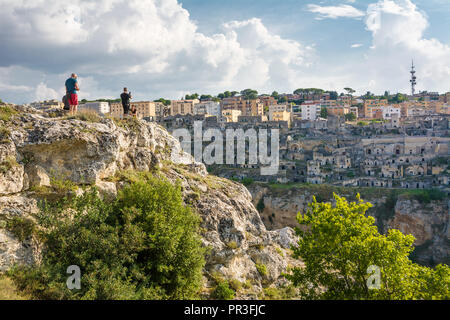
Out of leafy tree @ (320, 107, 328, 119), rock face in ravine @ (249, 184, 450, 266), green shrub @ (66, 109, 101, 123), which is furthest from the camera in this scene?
leafy tree @ (320, 107, 328, 119)

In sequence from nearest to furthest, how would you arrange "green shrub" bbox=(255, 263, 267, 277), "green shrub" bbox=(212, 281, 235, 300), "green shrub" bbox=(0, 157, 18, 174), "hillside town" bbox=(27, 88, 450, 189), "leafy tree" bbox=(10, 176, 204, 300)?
1. "leafy tree" bbox=(10, 176, 204, 300)
2. "green shrub" bbox=(0, 157, 18, 174)
3. "green shrub" bbox=(212, 281, 235, 300)
4. "green shrub" bbox=(255, 263, 267, 277)
5. "hillside town" bbox=(27, 88, 450, 189)

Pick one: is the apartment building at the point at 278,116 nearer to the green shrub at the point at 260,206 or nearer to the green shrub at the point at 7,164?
the green shrub at the point at 260,206

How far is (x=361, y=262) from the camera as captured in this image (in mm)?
10406

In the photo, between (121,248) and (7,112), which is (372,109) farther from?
(7,112)

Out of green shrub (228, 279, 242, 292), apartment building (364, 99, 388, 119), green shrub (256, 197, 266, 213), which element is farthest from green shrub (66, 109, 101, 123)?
apartment building (364, 99, 388, 119)

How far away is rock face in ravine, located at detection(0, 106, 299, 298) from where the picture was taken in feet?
34.6

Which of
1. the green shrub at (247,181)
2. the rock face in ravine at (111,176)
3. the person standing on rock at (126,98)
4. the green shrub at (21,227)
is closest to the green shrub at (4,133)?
the rock face in ravine at (111,176)

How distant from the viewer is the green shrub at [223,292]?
12.4m

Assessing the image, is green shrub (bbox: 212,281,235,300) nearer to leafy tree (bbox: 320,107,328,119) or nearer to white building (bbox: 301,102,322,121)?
white building (bbox: 301,102,322,121)

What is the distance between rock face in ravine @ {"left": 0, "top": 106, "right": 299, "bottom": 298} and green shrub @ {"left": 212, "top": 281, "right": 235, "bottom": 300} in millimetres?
722

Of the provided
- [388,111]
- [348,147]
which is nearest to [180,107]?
[348,147]

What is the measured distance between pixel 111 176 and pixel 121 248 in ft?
14.2

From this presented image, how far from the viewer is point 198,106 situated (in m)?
102

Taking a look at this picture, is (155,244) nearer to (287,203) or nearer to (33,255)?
(33,255)
